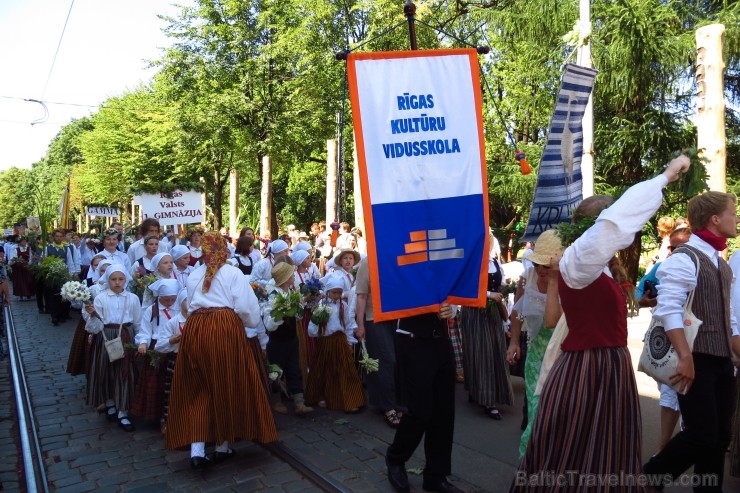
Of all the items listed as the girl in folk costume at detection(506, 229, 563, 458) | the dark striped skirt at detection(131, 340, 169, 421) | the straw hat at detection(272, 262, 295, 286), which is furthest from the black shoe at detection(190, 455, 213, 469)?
the girl in folk costume at detection(506, 229, 563, 458)

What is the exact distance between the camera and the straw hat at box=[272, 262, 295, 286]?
21.6ft

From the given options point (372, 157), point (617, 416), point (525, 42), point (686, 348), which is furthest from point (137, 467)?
point (525, 42)

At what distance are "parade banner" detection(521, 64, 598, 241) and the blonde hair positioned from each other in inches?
49.8

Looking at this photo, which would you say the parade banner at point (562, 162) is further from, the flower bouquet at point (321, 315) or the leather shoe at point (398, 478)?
the flower bouquet at point (321, 315)

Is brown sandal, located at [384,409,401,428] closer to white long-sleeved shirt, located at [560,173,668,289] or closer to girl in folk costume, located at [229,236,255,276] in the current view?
white long-sleeved shirt, located at [560,173,668,289]

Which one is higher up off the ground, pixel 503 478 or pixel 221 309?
pixel 221 309

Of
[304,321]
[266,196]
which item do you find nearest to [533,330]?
[304,321]

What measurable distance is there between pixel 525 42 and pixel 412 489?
47.8 ft

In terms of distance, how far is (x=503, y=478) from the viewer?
4602 mm

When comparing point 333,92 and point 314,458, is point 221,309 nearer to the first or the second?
point 314,458

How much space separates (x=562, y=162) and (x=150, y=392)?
4316mm

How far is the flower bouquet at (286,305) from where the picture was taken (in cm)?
620

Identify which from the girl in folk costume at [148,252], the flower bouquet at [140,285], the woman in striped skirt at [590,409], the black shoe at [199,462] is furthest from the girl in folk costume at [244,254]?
the woman in striped skirt at [590,409]

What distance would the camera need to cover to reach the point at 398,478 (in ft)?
14.2
